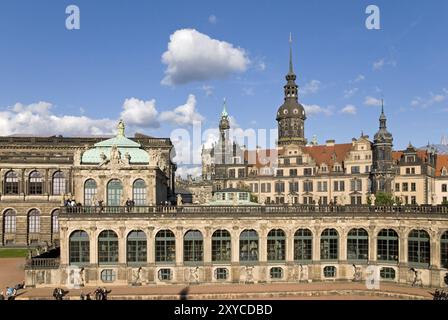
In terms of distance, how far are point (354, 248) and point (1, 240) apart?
52.7m

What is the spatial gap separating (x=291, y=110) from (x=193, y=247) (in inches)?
3848

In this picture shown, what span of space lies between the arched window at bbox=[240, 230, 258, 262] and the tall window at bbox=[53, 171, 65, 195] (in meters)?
36.8

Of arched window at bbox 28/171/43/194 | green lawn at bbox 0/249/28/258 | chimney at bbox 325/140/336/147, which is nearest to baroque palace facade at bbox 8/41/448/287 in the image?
green lawn at bbox 0/249/28/258

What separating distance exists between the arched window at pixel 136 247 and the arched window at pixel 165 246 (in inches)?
58.1

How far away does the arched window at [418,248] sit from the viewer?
47.8 meters

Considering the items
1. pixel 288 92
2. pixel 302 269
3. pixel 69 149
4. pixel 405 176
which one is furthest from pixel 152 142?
pixel 288 92

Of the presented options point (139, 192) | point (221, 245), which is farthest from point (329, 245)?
point (139, 192)

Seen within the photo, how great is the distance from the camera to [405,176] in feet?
333

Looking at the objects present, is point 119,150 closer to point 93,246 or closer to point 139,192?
point 139,192

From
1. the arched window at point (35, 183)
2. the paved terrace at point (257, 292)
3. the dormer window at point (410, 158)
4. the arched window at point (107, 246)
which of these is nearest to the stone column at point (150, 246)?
the paved terrace at point (257, 292)

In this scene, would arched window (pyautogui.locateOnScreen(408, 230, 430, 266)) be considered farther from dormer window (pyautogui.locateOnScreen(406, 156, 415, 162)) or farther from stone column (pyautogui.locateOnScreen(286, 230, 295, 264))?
dormer window (pyautogui.locateOnScreen(406, 156, 415, 162))

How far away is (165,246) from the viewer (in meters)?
49.4

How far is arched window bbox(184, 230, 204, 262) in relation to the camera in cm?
4962
